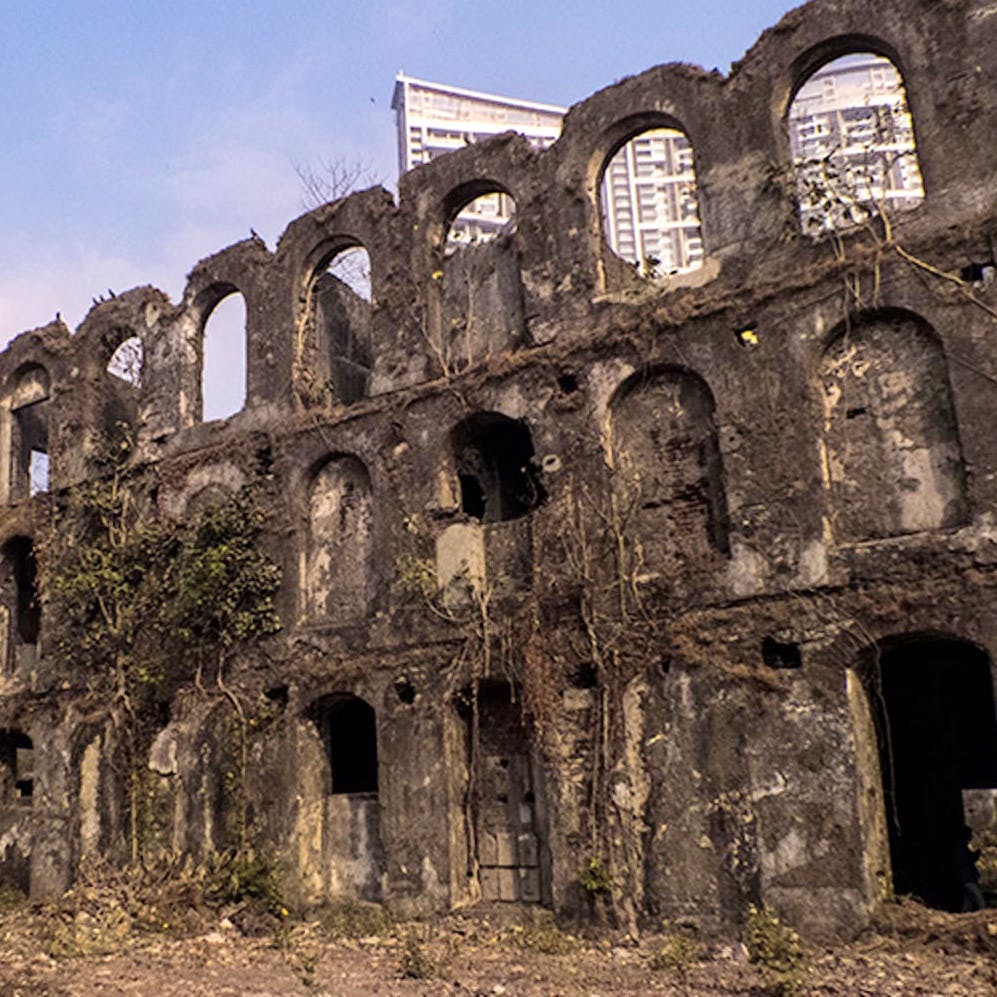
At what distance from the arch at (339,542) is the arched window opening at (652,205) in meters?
26.8

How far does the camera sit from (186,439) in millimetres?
14969

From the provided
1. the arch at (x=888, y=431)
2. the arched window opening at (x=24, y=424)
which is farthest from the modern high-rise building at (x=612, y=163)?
the arch at (x=888, y=431)

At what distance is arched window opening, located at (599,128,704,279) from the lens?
39.0 m

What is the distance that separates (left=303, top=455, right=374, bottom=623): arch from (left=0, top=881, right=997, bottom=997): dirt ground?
137 inches

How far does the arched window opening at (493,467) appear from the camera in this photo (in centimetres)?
1266

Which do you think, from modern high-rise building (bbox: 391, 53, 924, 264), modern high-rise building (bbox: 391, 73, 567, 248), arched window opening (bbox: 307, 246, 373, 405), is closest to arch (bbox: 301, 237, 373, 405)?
arched window opening (bbox: 307, 246, 373, 405)

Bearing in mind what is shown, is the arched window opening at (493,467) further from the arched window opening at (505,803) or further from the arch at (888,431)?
the arch at (888,431)

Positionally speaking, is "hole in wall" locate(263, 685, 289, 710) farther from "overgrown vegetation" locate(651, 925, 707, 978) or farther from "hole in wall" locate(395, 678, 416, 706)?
"overgrown vegetation" locate(651, 925, 707, 978)

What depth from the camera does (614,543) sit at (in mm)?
11039

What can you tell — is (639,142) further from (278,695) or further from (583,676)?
(583,676)

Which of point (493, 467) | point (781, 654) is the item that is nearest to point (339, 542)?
point (493, 467)

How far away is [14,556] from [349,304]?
6.71 m

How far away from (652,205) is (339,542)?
1170 inches

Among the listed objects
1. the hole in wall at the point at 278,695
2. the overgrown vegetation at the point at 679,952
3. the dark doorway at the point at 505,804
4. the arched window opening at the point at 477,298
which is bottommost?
the overgrown vegetation at the point at 679,952
